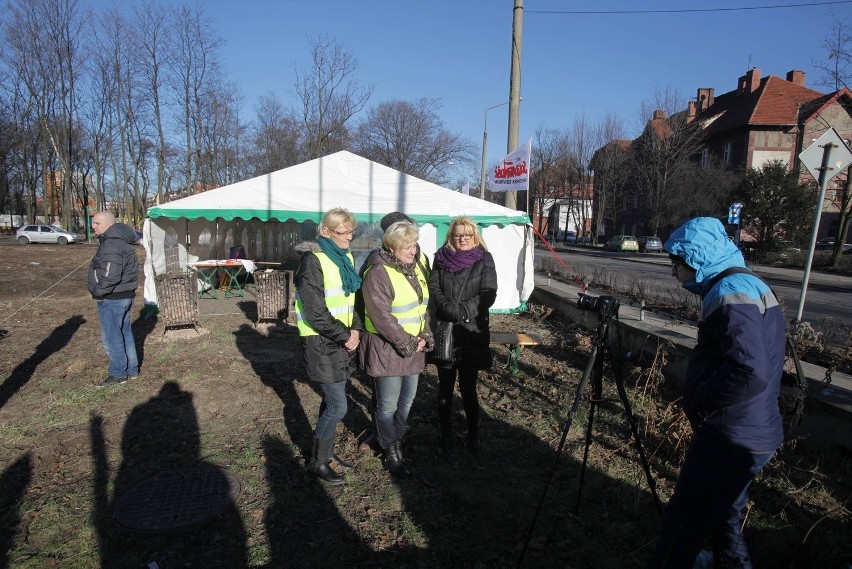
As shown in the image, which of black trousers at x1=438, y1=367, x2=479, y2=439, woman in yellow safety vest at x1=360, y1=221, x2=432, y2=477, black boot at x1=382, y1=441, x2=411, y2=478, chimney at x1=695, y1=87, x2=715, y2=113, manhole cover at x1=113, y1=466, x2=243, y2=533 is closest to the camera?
manhole cover at x1=113, y1=466, x2=243, y2=533

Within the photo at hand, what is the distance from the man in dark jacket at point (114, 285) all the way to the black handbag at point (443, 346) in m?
3.41

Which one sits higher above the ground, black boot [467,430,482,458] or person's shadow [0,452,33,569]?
black boot [467,430,482,458]

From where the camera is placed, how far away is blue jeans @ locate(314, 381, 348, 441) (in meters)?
3.22

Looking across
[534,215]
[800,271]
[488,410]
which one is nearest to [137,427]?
[488,410]

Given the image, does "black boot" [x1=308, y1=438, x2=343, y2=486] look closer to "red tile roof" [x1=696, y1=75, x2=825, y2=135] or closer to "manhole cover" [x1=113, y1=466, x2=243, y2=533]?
"manhole cover" [x1=113, y1=466, x2=243, y2=533]

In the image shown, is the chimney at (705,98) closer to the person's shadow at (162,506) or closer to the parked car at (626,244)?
the parked car at (626,244)

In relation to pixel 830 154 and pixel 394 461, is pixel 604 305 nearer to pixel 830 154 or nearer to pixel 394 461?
pixel 394 461

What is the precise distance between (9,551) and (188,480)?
3.12 ft

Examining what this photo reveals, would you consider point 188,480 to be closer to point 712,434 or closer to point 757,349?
point 712,434

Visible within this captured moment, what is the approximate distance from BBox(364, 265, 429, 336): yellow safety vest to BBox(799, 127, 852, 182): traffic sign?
214 inches

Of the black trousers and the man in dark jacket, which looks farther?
Answer: the man in dark jacket

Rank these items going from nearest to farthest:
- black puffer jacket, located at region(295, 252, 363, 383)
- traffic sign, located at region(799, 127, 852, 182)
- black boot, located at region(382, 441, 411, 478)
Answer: black puffer jacket, located at region(295, 252, 363, 383) → black boot, located at region(382, 441, 411, 478) → traffic sign, located at region(799, 127, 852, 182)

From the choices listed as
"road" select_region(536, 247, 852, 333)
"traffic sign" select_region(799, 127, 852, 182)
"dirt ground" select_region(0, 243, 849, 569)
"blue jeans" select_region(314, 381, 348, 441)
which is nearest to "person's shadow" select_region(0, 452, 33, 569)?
"dirt ground" select_region(0, 243, 849, 569)

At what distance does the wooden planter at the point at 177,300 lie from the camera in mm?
7215
